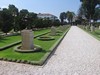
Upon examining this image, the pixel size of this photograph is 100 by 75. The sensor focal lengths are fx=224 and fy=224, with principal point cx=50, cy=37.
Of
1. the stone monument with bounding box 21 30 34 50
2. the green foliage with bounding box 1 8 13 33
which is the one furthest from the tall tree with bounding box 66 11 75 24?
the stone monument with bounding box 21 30 34 50

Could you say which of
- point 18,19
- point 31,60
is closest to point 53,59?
point 31,60

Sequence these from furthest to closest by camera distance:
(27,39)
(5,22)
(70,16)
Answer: (70,16) → (5,22) → (27,39)

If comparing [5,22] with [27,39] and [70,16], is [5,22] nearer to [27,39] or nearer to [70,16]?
[27,39]

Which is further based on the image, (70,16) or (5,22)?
(70,16)

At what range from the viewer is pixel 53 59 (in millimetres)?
10562

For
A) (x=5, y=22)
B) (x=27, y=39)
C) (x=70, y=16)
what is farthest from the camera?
(x=70, y=16)

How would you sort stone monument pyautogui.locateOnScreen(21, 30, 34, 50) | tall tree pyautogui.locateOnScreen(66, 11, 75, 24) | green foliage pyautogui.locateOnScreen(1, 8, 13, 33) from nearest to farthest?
stone monument pyautogui.locateOnScreen(21, 30, 34, 50) → green foliage pyautogui.locateOnScreen(1, 8, 13, 33) → tall tree pyautogui.locateOnScreen(66, 11, 75, 24)

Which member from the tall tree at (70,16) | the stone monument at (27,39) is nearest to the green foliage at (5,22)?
the stone monument at (27,39)

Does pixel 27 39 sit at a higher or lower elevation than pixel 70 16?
higher

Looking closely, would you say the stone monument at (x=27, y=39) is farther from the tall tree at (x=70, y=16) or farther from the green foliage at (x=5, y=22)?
the tall tree at (x=70, y=16)

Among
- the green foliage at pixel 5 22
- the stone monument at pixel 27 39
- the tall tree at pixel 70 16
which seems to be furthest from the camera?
the tall tree at pixel 70 16

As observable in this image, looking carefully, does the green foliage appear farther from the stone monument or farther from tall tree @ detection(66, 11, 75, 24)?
tall tree @ detection(66, 11, 75, 24)

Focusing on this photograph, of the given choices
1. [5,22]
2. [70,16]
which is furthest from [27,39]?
[70,16]

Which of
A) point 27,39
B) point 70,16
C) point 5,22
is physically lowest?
point 70,16
